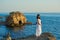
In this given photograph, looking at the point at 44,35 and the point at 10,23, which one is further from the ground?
the point at 44,35

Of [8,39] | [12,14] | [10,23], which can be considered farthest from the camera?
[12,14]

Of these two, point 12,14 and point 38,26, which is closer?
point 38,26

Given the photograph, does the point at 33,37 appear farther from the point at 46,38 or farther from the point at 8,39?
the point at 8,39

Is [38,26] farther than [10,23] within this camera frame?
No

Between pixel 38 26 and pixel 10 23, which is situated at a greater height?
pixel 38 26

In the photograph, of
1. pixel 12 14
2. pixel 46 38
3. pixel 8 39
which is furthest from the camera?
pixel 12 14

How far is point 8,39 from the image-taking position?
27.1 meters

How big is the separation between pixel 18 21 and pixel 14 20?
55.0 inches

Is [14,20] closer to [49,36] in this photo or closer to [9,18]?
[9,18]

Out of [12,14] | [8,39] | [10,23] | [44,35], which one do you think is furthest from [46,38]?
[12,14]

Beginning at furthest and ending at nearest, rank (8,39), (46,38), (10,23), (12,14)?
(12,14)
(10,23)
(8,39)
(46,38)

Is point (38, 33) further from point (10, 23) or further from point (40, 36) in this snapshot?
point (10, 23)

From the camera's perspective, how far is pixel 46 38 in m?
25.2

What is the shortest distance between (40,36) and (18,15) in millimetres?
52592
